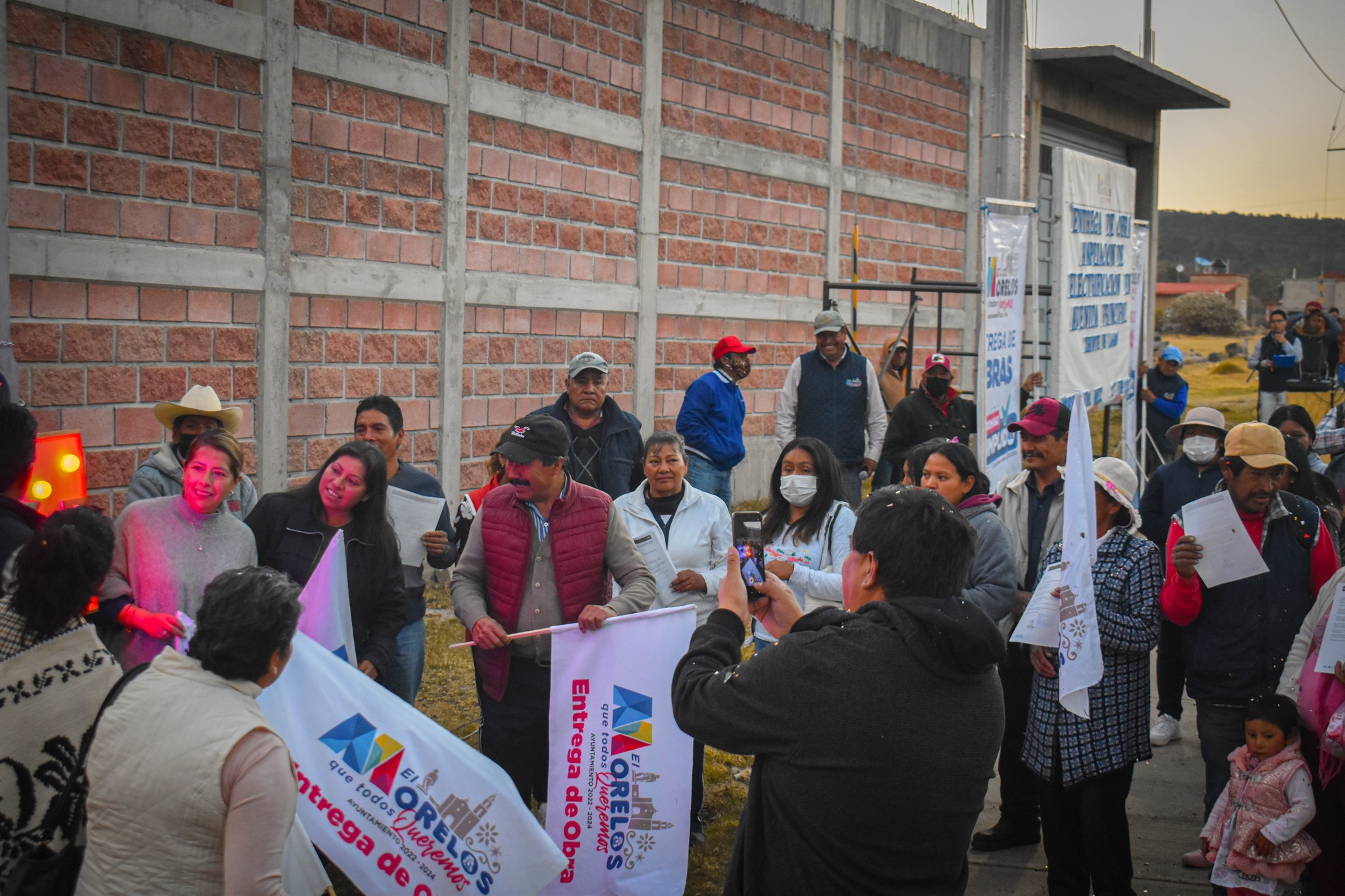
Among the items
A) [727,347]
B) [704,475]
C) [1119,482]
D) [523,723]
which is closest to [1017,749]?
[1119,482]

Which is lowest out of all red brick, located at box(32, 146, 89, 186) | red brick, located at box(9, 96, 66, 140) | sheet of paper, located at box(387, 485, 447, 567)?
sheet of paper, located at box(387, 485, 447, 567)

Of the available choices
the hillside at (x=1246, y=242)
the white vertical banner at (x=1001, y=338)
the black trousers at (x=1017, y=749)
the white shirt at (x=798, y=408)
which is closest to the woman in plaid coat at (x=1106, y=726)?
the black trousers at (x=1017, y=749)

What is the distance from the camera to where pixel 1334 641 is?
4.30m

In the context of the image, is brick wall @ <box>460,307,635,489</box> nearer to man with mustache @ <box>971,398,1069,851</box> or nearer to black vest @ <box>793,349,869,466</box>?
black vest @ <box>793,349,869,466</box>

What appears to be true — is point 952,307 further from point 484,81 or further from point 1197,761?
point 1197,761

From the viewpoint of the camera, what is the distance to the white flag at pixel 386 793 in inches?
158

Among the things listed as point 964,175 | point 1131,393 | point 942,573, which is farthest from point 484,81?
point 964,175

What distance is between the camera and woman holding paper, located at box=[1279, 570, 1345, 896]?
432 cm

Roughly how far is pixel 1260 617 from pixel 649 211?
747cm

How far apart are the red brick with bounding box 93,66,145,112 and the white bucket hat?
5851 millimetres

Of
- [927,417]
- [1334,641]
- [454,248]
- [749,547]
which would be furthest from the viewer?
[927,417]

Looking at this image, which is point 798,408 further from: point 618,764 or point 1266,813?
point 1266,813

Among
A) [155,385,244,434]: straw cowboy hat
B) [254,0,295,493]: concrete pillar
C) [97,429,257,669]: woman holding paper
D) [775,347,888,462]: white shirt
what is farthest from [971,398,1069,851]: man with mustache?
[254,0,295,493]: concrete pillar

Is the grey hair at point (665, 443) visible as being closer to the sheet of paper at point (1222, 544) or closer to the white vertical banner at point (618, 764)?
the white vertical banner at point (618, 764)
